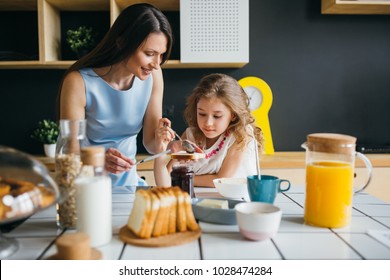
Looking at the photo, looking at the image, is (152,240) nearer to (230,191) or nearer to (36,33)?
(230,191)

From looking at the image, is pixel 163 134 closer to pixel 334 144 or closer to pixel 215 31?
pixel 334 144

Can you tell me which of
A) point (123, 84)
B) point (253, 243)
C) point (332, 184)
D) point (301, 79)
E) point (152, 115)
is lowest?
point (253, 243)

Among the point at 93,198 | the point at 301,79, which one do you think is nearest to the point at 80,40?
the point at 301,79

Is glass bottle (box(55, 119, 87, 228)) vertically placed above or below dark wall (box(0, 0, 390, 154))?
below

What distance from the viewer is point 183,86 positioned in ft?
9.21

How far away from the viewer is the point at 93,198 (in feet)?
2.60

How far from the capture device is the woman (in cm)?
143

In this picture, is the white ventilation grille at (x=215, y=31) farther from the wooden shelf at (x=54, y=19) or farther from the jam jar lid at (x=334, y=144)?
the jam jar lid at (x=334, y=144)

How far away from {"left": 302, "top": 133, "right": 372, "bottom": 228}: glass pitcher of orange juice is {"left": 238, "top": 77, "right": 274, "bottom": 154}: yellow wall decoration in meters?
1.68

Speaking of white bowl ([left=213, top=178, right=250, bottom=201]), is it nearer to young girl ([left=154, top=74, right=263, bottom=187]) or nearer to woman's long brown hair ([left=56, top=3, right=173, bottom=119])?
young girl ([left=154, top=74, right=263, bottom=187])

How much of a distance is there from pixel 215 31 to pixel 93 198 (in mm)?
1909

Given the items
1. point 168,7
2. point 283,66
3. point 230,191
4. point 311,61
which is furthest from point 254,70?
point 230,191

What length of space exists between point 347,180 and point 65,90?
108 cm

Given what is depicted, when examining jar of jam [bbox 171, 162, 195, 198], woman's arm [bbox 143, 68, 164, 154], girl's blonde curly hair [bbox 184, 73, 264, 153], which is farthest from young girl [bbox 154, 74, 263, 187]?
jar of jam [bbox 171, 162, 195, 198]
